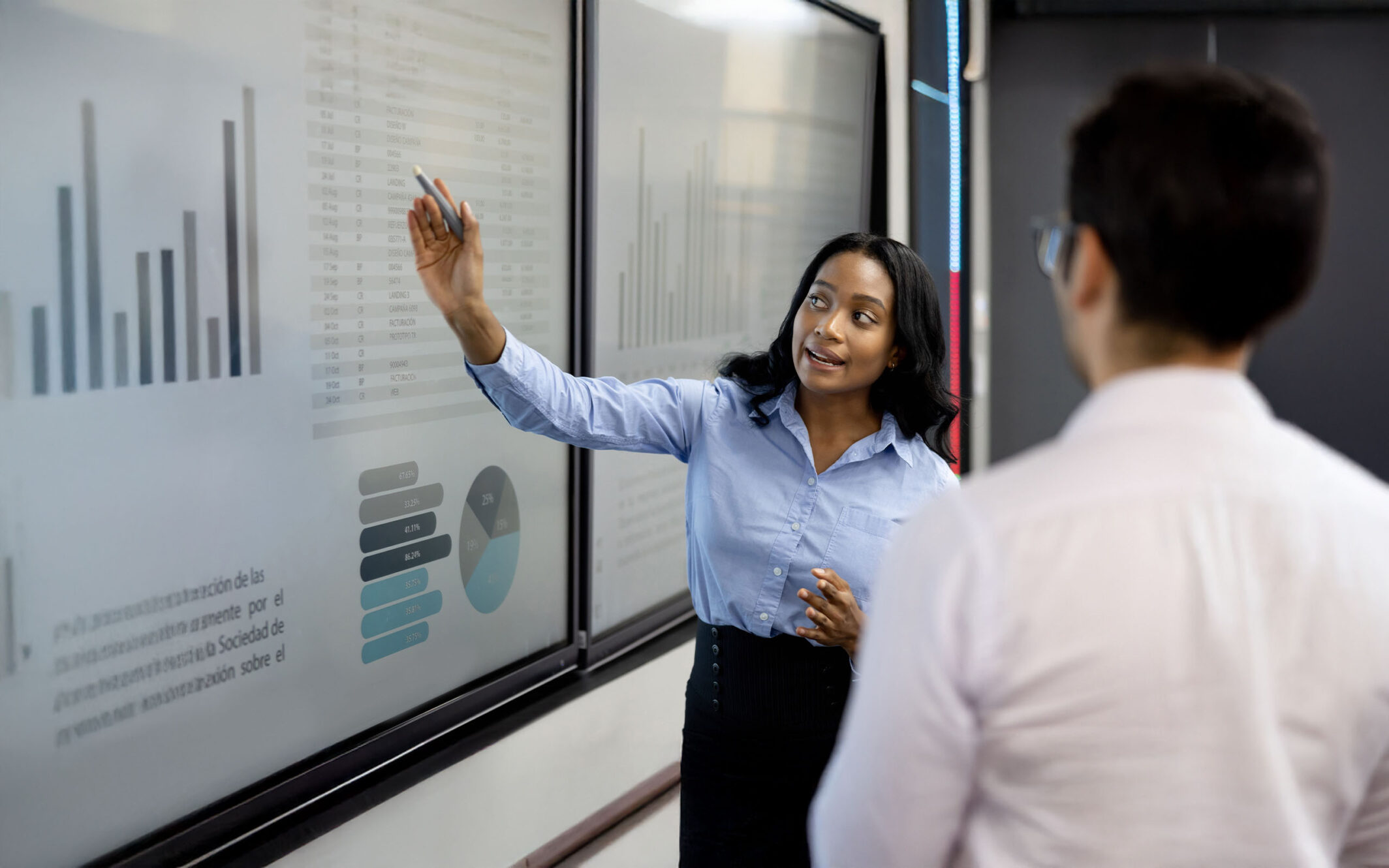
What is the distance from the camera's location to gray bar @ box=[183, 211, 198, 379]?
1.31 meters

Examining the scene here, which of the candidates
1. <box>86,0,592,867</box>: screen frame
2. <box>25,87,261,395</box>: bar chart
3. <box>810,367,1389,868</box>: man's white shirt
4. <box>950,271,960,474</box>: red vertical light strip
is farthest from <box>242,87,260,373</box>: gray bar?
<box>950,271,960,474</box>: red vertical light strip

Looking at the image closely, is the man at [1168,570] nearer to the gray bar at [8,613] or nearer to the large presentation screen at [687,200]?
the gray bar at [8,613]

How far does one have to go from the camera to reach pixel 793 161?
2863 millimetres

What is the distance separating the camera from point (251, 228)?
4.58 ft

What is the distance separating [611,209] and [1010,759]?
5.17 ft

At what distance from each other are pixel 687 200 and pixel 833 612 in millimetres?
1278

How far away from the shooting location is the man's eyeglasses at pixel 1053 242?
0.75m

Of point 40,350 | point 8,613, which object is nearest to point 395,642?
point 8,613

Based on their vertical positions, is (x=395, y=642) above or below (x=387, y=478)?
below

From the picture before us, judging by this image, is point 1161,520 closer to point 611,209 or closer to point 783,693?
point 783,693

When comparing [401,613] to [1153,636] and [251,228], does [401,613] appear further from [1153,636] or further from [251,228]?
[1153,636]

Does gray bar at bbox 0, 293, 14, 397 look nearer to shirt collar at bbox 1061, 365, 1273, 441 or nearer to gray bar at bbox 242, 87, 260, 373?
gray bar at bbox 242, 87, 260, 373

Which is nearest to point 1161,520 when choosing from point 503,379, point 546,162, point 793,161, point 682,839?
point 503,379

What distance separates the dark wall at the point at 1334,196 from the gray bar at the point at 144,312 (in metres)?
3.39
